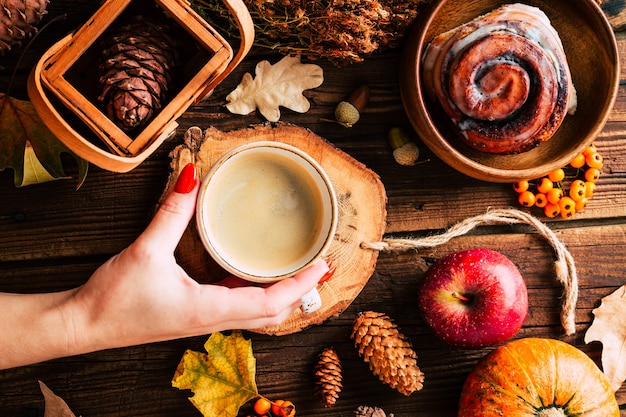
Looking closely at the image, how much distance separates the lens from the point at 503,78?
1243mm

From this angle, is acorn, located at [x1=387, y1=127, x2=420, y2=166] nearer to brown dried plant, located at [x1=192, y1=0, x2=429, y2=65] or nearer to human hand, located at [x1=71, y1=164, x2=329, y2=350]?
brown dried plant, located at [x1=192, y1=0, x2=429, y2=65]

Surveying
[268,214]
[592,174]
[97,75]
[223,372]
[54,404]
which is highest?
[97,75]

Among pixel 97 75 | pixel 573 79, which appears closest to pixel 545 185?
pixel 573 79

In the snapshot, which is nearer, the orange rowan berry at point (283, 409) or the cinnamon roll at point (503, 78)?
the cinnamon roll at point (503, 78)

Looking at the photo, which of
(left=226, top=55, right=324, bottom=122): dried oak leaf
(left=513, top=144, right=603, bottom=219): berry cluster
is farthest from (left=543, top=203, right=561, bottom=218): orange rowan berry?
(left=226, top=55, right=324, bottom=122): dried oak leaf

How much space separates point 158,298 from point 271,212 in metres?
0.32

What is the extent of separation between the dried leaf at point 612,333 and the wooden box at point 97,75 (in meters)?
1.06

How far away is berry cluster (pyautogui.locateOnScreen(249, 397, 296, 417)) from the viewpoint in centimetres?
142

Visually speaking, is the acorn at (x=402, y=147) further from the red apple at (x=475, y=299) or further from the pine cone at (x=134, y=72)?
the pine cone at (x=134, y=72)

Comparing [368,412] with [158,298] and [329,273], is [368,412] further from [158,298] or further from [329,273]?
[158,298]

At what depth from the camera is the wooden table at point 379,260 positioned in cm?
142

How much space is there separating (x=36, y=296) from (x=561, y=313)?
1.19 meters

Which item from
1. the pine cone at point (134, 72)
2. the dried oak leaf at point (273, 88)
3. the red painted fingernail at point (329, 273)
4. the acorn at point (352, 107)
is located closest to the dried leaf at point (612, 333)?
the red painted fingernail at point (329, 273)

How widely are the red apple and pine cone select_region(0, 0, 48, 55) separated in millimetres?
1017
